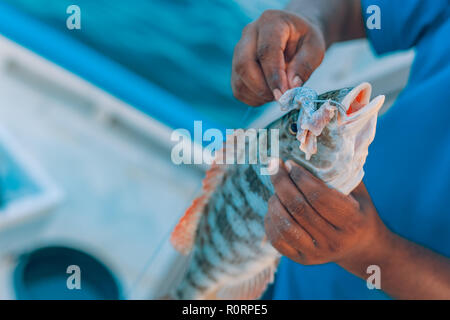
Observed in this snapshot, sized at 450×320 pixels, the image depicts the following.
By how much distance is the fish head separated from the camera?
0.71 meters

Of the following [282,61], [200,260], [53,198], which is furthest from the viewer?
[53,198]

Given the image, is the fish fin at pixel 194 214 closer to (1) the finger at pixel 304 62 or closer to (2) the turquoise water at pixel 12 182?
(1) the finger at pixel 304 62

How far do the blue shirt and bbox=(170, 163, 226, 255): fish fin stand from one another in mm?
343

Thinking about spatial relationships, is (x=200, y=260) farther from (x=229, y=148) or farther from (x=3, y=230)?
(x=3, y=230)

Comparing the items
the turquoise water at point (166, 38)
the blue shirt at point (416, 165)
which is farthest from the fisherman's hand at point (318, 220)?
the turquoise water at point (166, 38)

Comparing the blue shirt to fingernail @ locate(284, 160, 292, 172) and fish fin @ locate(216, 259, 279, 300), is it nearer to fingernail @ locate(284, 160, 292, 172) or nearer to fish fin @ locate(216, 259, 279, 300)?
fish fin @ locate(216, 259, 279, 300)

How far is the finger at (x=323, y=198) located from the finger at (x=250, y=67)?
7.7 inches

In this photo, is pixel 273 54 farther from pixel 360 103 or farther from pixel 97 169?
pixel 97 169

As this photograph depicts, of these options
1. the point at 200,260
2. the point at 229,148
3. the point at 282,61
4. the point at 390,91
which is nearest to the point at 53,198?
the point at 200,260

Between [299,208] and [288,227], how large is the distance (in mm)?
53

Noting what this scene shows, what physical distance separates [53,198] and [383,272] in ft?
4.21

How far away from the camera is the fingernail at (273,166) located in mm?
858

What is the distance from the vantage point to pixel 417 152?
1107mm

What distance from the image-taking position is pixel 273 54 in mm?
883
